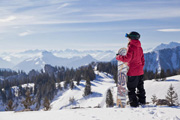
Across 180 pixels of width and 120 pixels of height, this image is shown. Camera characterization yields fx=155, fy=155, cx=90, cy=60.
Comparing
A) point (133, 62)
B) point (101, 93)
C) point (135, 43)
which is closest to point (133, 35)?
point (135, 43)

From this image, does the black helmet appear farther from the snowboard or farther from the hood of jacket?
the snowboard

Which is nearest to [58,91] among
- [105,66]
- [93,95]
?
[93,95]

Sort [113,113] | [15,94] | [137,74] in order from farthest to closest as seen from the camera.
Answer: [15,94]
[137,74]
[113,113]

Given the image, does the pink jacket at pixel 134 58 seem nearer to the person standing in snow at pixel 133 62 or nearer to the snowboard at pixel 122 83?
the person standing in snow at pixel 133 62

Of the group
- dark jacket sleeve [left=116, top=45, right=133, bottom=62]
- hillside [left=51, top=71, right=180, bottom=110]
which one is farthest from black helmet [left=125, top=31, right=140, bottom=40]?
hillside [left=51, top=71, right=180, bottom=110]

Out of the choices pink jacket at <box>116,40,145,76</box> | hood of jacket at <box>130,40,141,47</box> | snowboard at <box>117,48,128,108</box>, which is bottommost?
snowboard at <box>117,48,128,108</box>

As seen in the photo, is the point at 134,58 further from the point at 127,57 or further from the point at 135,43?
the point at 135,43

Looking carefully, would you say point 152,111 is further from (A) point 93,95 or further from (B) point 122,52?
(A) point 93,95

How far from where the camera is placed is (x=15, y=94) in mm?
150250

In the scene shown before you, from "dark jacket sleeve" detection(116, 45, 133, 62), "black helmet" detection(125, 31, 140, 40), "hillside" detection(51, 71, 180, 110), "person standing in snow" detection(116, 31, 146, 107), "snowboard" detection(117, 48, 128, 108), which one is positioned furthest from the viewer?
"hillside" detection(51, 71, 180, 110)

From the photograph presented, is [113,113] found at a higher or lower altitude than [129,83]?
lower

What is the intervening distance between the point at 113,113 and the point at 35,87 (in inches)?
6264

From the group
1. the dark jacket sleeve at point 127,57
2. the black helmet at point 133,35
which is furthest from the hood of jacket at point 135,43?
the dark jacket sleeve at point 127,57

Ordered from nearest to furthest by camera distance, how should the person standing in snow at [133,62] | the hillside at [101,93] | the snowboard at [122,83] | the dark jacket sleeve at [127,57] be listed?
the dark jacket sleeve at [127,57], the person standing in snow at [133,62], the snowboard at [122,83], the hillside at [101,93]
